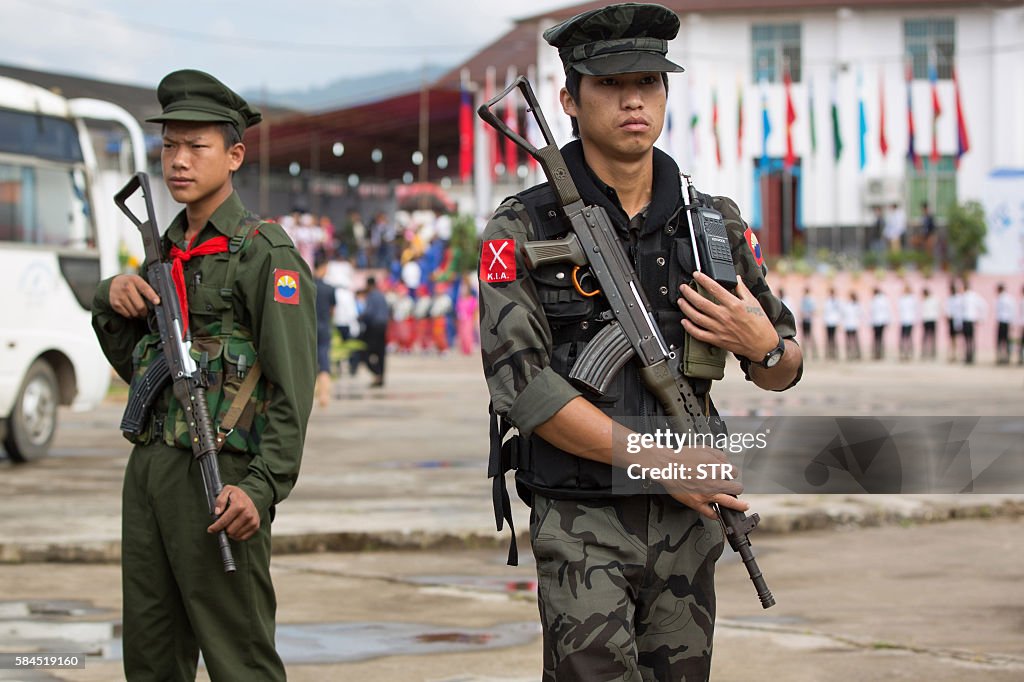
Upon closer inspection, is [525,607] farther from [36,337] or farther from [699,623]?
[36,337]

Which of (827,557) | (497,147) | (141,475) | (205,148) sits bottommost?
(827,557)

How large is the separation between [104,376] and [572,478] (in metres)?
10.5

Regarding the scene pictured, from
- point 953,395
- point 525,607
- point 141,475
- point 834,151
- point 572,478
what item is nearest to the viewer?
point 572,478

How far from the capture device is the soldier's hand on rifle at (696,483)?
2920mm

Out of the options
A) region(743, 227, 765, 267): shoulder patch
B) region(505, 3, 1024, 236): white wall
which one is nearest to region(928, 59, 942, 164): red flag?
region(505, 3, 1024, 236): white wall

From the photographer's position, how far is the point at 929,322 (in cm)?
3077

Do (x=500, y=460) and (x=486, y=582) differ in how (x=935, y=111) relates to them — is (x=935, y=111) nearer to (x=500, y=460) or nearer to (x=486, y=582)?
(x=486, y=582)

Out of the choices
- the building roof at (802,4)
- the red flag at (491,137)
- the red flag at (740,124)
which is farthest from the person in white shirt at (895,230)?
the red flag at (491,137)

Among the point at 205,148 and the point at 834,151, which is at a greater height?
the point at 834,151

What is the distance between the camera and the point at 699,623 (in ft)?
10.1

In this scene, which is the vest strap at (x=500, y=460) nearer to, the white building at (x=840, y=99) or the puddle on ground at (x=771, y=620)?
the puddle on ground at (x=771, y=620)

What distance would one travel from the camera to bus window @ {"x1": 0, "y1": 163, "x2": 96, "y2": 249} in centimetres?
1216

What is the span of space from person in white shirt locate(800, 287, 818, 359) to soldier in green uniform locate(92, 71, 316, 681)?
94.5ft

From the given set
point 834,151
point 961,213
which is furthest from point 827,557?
point 834,151
